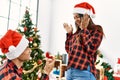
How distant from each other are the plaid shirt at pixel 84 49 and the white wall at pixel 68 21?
2.57 meters

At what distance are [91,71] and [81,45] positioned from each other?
254mm

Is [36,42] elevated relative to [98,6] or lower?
lower

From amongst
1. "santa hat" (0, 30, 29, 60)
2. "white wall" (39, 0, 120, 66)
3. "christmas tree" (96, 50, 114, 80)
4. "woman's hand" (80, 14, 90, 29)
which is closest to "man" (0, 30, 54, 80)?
"santa hat" (0, 30, 29, 60)

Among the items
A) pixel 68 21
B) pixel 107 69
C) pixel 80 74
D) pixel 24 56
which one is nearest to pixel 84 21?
pixel 80 74

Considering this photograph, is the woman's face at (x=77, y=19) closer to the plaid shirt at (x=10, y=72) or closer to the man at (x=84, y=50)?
the man at (x=84, y=50)

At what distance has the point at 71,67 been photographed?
2.14 m

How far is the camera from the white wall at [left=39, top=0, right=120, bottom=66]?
4676 millimetres

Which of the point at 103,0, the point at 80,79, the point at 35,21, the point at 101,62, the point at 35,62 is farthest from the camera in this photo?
the point at 35,21

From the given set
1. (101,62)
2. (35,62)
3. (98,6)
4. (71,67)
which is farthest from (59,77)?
(71,67)

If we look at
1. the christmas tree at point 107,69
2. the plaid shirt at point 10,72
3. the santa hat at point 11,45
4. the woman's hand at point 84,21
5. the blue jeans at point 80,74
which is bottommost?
the christmas tree at point 107,69

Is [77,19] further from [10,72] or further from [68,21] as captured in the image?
[68,21]

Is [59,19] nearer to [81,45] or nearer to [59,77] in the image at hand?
[59,77]

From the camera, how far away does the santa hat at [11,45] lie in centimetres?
→ 176

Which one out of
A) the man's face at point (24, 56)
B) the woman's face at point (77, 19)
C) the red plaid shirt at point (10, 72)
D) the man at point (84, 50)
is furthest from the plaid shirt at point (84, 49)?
the red plaid shirt at point (10, 72)
